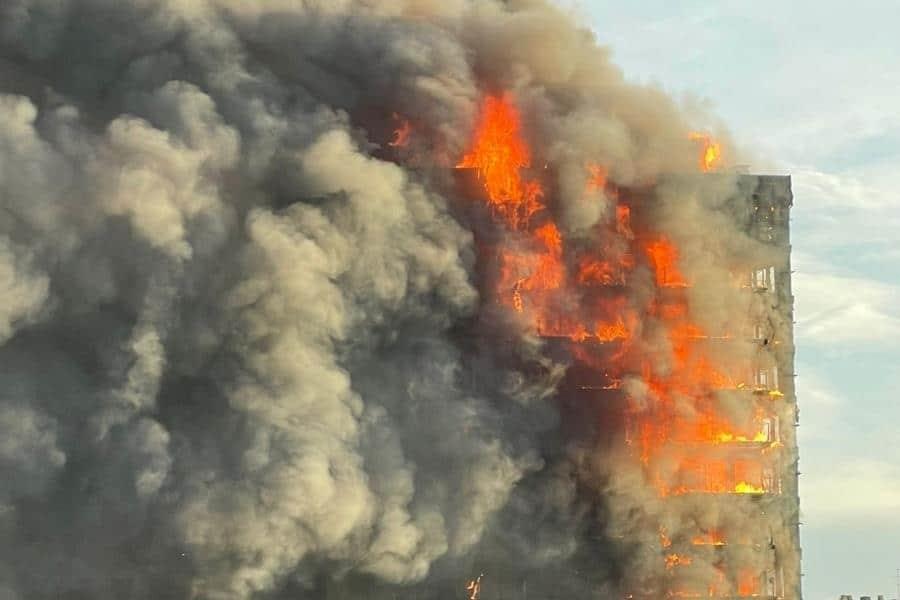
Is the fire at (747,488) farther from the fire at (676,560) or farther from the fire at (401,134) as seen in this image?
the fire at (401,134)

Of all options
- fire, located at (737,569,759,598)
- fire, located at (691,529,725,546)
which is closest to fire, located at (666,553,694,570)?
fire, located at (691,529,725,546)

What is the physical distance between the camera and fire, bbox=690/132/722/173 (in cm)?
7356

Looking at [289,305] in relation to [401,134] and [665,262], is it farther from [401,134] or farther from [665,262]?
[665,262]

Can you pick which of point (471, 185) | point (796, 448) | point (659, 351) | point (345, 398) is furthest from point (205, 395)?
point (796, 448)

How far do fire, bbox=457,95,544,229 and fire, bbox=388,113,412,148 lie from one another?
264cm

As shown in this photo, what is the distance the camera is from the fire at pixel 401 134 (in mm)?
68188

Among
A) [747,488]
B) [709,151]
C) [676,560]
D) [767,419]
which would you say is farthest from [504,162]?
[676,560]

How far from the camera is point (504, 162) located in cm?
6950

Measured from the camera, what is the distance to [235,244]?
6328 centimetres

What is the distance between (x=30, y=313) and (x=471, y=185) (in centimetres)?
2069

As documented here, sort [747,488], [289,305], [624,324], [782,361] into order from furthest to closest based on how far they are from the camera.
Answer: [782,361], [747,488], [624,324], [289,305]

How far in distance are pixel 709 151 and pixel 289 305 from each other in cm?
2391

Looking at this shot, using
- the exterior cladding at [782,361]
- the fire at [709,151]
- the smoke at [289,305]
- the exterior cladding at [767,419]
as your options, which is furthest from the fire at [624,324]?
the fire at [709,151]

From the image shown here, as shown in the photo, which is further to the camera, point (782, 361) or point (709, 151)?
point (709, 151)
